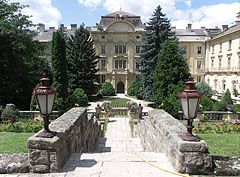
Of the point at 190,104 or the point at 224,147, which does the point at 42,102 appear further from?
the point at 224,147

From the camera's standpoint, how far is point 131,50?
38156mm

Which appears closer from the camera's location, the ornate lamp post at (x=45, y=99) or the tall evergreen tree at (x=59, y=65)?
the ornate lamp post at (x=45, y=99)

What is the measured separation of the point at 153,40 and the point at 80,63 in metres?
11.3

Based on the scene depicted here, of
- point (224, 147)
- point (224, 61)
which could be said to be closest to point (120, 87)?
point (224, 61)

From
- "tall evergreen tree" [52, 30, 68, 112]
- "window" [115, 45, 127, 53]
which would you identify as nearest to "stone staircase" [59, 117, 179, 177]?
"tall evergreen tree" [52, 30, 68, 112]

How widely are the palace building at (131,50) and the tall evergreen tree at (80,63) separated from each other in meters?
8.71

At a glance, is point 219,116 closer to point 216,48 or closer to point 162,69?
point 162,69

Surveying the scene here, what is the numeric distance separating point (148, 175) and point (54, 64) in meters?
18.1

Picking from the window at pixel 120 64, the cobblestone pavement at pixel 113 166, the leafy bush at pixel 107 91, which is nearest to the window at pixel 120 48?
the window at pixel 120 64

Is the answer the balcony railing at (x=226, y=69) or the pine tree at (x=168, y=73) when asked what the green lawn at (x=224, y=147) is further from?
the balcony railing at (x=226, y=69)

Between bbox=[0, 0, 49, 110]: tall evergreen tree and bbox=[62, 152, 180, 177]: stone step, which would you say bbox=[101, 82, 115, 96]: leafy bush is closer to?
bbox=[0, 0, 49, 110]: tall evergreen tree

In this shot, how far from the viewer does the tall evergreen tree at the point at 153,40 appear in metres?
23.0

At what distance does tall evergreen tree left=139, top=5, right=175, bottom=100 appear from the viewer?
75.4 feet

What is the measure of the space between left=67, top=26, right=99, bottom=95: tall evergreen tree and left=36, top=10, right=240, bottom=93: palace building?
8706 millimetres
